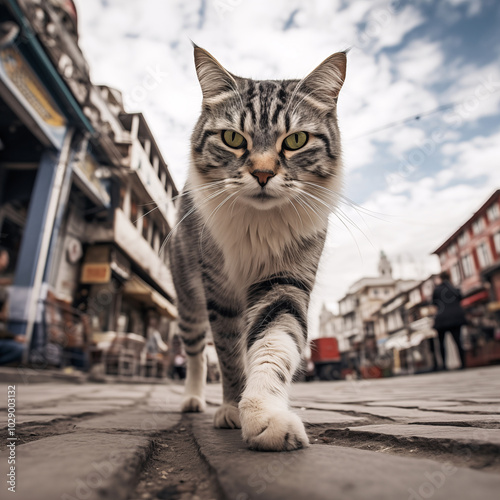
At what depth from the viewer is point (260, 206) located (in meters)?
1.87

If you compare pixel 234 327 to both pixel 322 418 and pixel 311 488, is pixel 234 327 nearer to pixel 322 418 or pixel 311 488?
pixel 322 418

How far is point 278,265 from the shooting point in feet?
6.21

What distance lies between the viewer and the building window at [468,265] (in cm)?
2815

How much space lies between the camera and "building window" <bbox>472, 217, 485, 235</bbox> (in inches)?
1046

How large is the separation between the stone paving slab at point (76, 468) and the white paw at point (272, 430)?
291mm

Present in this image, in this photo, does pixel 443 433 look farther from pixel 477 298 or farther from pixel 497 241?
pixel 497 241

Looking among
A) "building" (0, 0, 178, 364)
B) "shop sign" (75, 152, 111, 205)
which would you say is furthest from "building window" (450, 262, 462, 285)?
"shop sign" (75, 152, 111, 205)

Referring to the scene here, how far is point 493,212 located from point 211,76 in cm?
2788

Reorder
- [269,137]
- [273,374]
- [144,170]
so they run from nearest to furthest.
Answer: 1. [273,374]
2. [269,137]
3. [144,170]

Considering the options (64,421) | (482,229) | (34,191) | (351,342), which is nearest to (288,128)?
(64,421)

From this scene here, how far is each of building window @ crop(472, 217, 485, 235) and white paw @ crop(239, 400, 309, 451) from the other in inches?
1179

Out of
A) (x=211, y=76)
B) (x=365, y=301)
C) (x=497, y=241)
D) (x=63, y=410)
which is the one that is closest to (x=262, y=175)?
(x=211, y=76)

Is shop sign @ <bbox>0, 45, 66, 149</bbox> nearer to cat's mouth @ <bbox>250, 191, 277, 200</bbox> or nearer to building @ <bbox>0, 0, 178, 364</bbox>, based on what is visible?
building @ <bbox>0, 0, 178, 364</bbox>

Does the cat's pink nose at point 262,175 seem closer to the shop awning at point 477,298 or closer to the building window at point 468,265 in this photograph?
the shop awning at point 477,298
